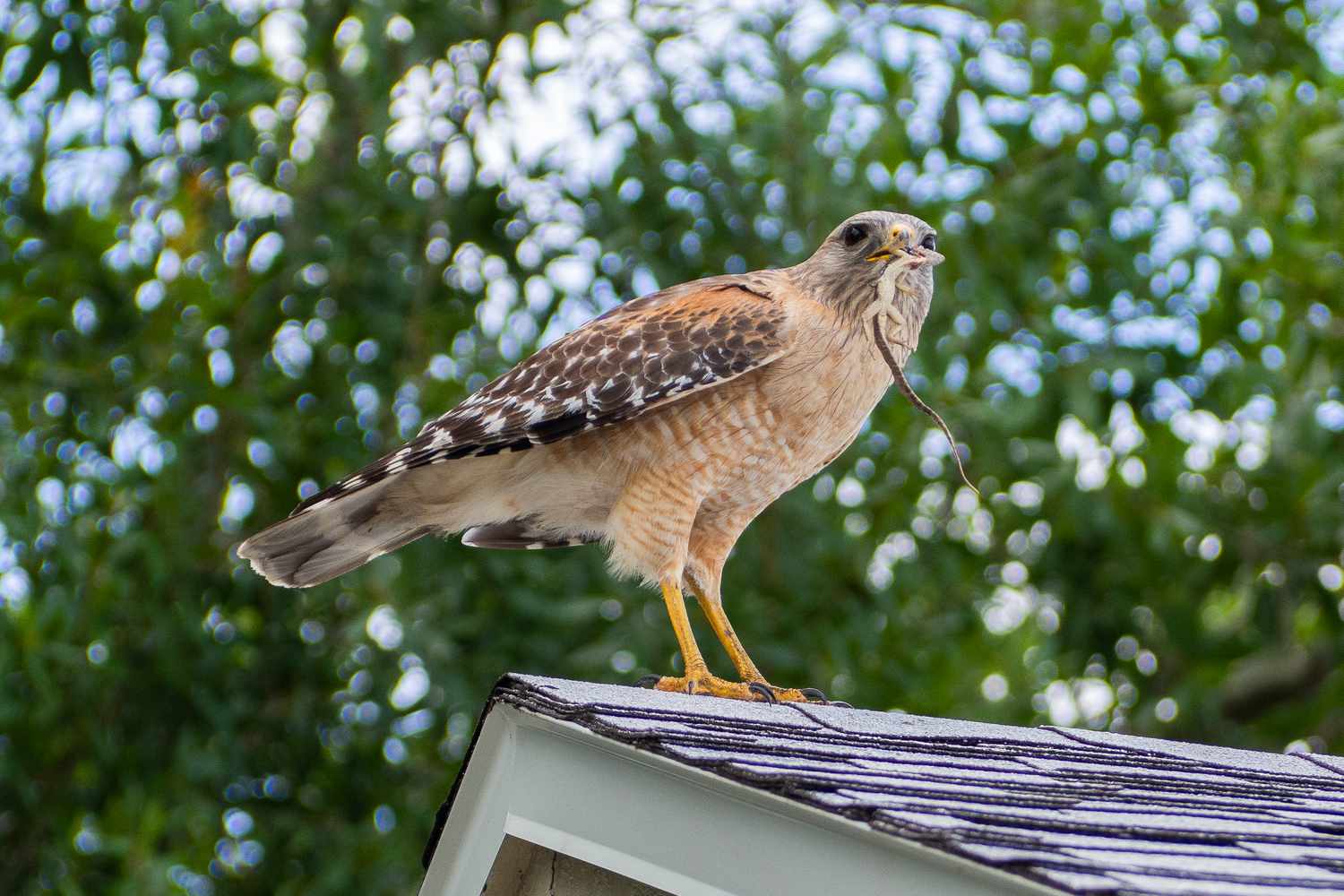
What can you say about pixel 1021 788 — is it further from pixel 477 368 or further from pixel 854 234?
pixel 477 368

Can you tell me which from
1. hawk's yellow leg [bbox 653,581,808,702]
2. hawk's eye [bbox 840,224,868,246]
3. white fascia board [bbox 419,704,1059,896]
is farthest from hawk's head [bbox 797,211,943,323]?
white fascia board [bbox 419,704,1059,896]

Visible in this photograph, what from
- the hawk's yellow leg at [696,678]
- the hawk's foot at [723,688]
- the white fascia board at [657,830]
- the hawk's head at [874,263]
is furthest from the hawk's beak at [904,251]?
the white fascia board at [657,830]

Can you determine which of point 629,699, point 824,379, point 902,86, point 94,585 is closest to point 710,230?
point 902,86

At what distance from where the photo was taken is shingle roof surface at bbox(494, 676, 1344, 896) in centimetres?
171

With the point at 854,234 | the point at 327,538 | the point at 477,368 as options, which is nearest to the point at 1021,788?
the point at 854,234

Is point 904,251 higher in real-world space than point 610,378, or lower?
higher

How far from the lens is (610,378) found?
3510mm

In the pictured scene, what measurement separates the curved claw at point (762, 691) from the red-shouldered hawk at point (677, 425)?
0.19 ft

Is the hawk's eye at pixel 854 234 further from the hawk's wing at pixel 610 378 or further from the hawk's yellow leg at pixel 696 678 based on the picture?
the hawk's yellow leg at pixel 696 678

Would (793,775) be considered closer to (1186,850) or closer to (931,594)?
(1186,850)

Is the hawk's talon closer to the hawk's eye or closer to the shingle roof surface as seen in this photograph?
the shingle roof surface

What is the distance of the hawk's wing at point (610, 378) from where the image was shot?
346 centimetres

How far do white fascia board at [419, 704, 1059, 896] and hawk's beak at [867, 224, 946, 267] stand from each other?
1.61 m

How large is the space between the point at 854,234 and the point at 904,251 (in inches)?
6.0
